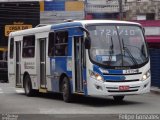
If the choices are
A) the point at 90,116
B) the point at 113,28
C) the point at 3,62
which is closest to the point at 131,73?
the point at 113,28

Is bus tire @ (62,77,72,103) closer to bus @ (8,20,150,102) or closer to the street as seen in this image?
bus @ (8,20,150,102)

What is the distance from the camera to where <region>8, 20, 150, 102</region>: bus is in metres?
17.3

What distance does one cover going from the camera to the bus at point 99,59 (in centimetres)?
1733

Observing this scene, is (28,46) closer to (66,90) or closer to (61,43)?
(61,43)

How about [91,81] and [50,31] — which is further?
[50,31]

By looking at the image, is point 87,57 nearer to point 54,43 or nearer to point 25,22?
point 54,43

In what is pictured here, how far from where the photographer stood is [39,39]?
21922mm

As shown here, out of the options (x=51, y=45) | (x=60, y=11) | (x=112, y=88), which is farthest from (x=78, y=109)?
(x=60, y=11)

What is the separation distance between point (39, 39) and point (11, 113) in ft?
22.7

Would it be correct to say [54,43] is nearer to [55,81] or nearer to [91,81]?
[55,81]

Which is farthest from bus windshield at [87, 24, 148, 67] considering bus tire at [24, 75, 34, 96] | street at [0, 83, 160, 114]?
bus tire at [24, 75, 34, 96]

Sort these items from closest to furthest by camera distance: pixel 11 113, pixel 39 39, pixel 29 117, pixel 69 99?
pixel 29 117 → pixel 11 113 → pixel 69 99 → pixel 39 39

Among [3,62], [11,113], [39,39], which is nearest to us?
[11,113]

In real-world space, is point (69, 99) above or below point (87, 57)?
below
